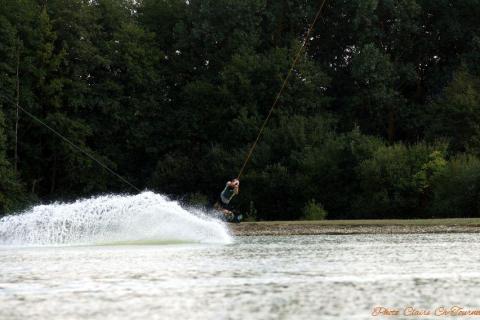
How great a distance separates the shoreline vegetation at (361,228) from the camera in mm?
30356

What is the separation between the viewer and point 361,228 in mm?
33000

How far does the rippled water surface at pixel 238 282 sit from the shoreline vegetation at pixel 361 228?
25.9 feet

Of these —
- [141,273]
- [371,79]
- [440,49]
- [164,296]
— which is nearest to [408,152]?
[371,79]

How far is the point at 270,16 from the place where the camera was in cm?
6644

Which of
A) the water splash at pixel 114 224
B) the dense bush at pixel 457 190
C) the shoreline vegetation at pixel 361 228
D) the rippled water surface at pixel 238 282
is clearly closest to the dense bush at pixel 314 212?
the dense bush at pixel 457 190

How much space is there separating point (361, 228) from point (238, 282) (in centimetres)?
1942

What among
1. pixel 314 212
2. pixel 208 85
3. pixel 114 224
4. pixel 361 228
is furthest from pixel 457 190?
pixel 208 85

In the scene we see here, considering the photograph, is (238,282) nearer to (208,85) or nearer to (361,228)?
(361,228)

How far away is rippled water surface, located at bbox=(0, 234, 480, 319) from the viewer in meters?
11.1

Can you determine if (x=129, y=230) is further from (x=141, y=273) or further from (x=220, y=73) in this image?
(x=220, y=73)

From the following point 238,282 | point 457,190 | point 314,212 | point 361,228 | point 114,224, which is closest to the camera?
point 238,282

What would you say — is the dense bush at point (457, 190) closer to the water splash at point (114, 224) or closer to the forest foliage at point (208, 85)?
the forest foliage at point (208, 85)

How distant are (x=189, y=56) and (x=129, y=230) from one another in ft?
137

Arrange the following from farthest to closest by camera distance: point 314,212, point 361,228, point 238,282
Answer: point 314,212
point 361,228
point 238,282
